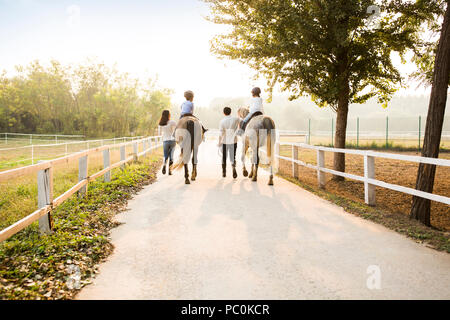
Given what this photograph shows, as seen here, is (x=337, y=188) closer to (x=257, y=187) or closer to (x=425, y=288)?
(x=257, y=187)

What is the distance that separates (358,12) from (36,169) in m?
8.82

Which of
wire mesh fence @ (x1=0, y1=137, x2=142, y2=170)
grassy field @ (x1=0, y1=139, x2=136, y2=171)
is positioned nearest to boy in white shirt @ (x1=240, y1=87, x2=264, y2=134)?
grassy field @ (x1=0, y1=139, x2=136, y2=171)

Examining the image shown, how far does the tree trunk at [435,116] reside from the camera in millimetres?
6324

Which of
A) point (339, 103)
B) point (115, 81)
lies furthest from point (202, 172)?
point (115, 81)

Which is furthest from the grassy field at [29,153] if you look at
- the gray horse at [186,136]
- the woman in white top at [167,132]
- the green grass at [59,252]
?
the green grass at [59,252]

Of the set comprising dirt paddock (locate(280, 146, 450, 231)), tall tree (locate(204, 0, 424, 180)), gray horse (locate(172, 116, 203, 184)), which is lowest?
dirt paddock (locate(280, 146, 450, 231))

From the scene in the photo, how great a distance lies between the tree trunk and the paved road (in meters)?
1.59

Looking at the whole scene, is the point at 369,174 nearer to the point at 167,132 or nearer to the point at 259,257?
the point at 259,257

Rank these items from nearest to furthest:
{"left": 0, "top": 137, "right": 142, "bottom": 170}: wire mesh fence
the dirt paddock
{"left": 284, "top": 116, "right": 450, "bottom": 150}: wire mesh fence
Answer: the dirt paddock → {"left": 0, "top": 137, "right": 142, "bottom": 170}: wire mesh fence → {"left": 284, "top": 116, "right": 450, "bottom": 150}: wire mesh fence

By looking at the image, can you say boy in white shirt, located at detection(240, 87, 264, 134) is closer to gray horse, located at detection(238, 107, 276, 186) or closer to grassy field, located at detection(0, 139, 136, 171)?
gray horse, located at detection(238, 107, 276, 186)

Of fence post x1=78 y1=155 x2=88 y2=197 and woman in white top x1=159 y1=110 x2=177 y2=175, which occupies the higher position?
woman in white top x1=159 y1=110 x2=177 y2=175

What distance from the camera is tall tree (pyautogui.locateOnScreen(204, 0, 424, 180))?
9.41m

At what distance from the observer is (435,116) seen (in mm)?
6547

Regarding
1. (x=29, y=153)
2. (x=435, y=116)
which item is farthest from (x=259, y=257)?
(x=29, y=153)
